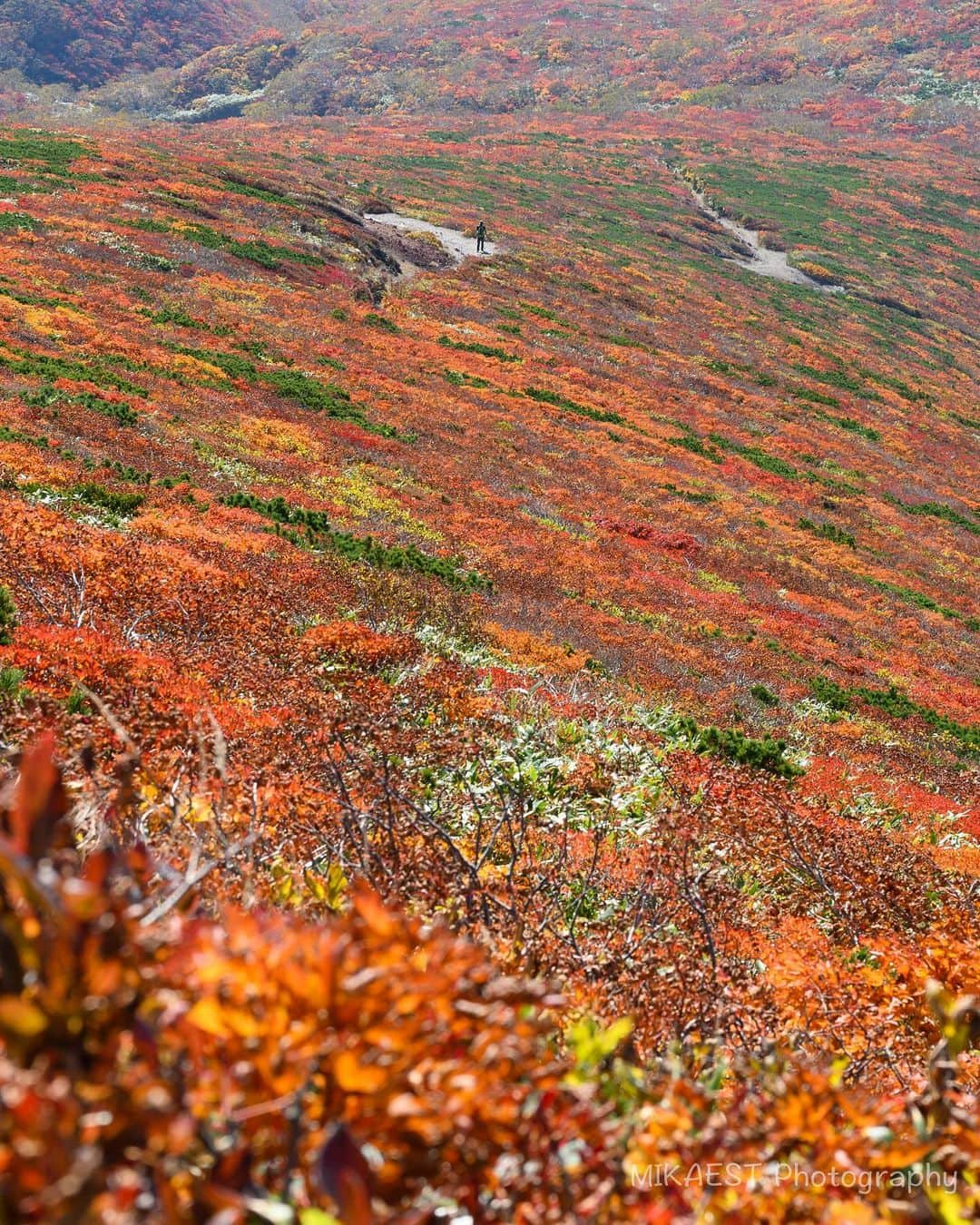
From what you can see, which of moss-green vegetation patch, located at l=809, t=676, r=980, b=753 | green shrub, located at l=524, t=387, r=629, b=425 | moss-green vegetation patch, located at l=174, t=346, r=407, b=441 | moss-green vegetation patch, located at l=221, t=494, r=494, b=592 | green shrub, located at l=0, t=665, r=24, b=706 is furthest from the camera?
green shrub, located at l=524, t=387, r=629, b=425

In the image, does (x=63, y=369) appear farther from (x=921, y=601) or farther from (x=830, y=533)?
(x=921, y=601)

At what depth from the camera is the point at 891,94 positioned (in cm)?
11775

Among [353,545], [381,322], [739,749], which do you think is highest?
[381,322]

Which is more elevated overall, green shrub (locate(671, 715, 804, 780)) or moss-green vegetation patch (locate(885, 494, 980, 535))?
green shrub (locate(671, 715, 804, 780))

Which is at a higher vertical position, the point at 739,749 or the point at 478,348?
the point at 478,348

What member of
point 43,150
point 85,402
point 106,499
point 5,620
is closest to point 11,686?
point 5,620

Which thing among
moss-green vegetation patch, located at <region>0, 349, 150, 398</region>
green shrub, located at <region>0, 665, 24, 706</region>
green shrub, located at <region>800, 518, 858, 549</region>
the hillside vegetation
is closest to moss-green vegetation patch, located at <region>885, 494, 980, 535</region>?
the hillside vegetation

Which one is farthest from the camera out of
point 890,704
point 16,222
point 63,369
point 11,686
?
point 16,222

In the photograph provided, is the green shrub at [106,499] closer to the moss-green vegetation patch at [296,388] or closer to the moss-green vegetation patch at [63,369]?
the moss-green vegetation patch at [63,369]

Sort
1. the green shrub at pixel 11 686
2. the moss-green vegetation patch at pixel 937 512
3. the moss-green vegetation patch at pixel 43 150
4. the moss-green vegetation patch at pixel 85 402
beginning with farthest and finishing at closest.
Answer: the moss-green vegetation patch at pixel 43 150 < the moss-green vegetation patch at pixel 937 512 < the moss-green vegetation patch at pixel 85 402 < the green shrub at pixel 11 686

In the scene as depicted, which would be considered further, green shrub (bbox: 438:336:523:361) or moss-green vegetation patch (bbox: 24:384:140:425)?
green shrub (bbox: 438:336:523:361)

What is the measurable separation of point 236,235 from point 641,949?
42.8 metres

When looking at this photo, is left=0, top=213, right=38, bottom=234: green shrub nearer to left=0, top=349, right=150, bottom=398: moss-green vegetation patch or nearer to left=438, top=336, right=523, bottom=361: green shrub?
left=0, top=349, right=150, bottom=398: moss-green vegetation patch

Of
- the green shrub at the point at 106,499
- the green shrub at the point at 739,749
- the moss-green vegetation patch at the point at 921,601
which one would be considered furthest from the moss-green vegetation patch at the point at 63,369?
the moss-green vegetation patch at the point at 921,601
